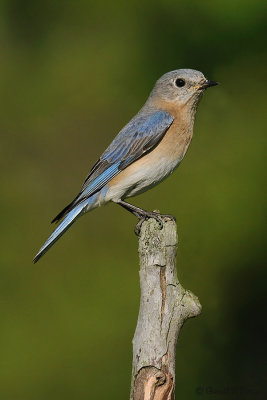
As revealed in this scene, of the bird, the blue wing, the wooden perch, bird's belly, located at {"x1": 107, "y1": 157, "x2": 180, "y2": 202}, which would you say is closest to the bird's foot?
the bird

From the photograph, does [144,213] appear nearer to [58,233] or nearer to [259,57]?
[58,233]

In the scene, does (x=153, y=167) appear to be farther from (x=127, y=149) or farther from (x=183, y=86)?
(x=183, y=86)

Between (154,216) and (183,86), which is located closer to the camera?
(154,216)

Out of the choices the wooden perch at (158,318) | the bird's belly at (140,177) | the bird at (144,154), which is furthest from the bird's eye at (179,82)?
the wooden perch at (158,318)

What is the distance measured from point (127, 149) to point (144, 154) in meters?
0.14

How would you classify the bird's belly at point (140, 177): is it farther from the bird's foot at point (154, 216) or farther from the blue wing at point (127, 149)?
the bird's foot at point (154, 216)

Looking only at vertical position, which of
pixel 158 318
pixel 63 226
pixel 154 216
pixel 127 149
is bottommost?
pixel 158 318

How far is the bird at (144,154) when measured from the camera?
4.92 m

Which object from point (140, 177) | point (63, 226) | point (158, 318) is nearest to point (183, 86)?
point (140, 177)

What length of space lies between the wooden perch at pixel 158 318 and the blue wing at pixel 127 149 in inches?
43.9

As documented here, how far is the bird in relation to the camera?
16.1ft

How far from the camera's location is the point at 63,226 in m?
4.86

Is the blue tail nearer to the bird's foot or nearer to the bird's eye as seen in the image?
the bird's foot

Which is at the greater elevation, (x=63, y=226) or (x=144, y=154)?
(x=144, y=154)
